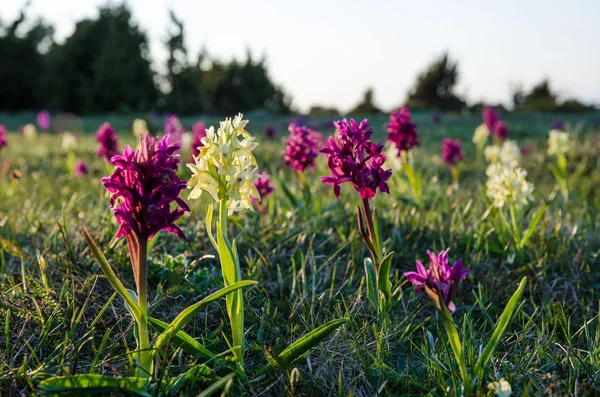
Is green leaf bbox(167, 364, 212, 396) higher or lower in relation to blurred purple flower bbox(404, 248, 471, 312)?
lower

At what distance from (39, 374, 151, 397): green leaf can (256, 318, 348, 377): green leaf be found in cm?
45

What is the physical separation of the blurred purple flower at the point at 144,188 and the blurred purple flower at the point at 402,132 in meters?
2.61

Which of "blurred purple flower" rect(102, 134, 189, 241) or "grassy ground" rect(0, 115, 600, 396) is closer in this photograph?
"blurred purple flower" rect(102, 134, 189, 241)

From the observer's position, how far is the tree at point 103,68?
31.4 metres

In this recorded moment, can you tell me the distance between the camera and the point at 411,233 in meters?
3.67

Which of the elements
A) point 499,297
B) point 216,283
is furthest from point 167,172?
point 499,297

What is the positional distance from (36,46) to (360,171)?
37745 mm

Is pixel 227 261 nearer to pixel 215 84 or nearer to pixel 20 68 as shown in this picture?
pixel 215 84

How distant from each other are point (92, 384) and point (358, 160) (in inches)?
52.5

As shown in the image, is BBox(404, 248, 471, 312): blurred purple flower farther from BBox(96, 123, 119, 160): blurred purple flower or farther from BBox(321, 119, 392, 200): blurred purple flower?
BBox(96, 123, 119, 160): blurred purple flower

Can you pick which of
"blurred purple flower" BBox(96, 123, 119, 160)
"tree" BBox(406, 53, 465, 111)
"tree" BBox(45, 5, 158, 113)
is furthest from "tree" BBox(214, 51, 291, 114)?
"blurred purple flower" BBox(96, 123, 119, 160)

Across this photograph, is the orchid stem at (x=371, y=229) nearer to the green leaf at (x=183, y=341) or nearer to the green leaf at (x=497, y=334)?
the green leaf at (x=497, y=334)

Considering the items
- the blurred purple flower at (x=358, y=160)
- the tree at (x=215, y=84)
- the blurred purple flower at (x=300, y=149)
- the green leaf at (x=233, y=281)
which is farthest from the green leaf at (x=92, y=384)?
the tree at (x=215, y=84)

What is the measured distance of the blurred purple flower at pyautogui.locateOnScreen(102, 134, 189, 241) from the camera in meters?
1.79
